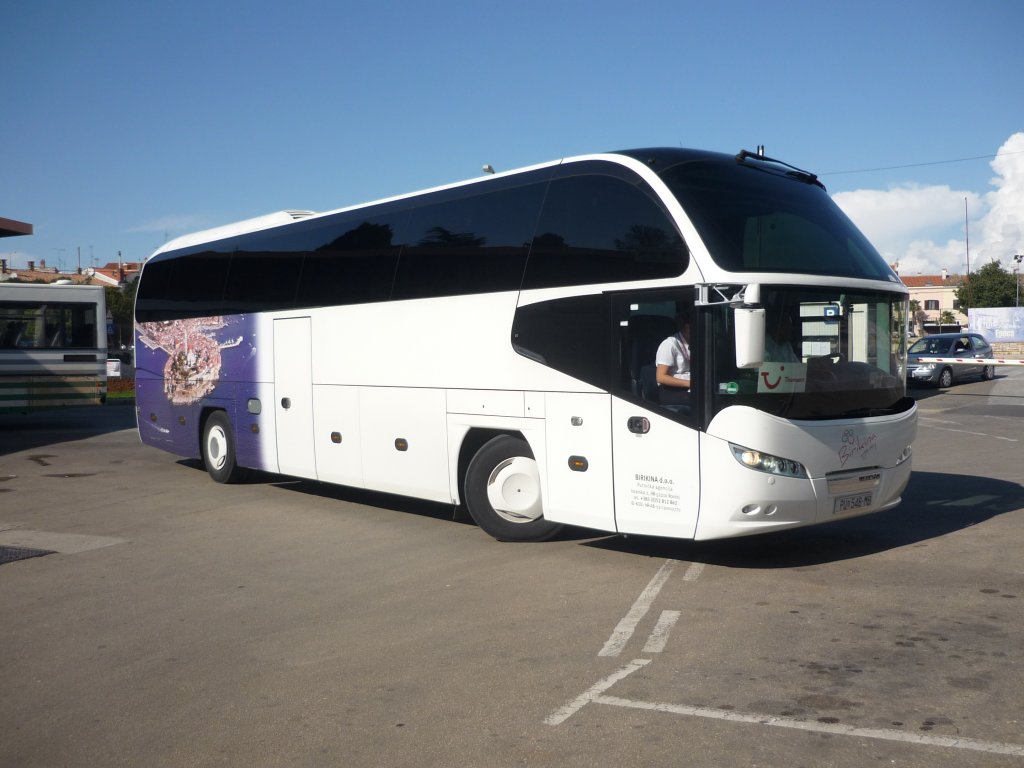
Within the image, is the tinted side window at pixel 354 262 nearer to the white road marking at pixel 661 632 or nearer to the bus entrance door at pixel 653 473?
the bus entrance door at pixel 653 473

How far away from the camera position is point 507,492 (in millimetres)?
9164

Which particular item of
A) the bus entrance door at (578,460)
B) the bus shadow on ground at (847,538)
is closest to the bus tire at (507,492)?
the bus entrance door at (578,460)

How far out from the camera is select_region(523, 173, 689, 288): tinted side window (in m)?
7.77

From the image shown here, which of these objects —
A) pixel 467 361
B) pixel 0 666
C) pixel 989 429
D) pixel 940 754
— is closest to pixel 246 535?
pixel 467 361

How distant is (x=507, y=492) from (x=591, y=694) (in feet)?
13.6

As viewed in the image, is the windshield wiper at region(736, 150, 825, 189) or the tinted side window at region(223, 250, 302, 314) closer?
the windshield wiper at region(736, 150, 825, 189)

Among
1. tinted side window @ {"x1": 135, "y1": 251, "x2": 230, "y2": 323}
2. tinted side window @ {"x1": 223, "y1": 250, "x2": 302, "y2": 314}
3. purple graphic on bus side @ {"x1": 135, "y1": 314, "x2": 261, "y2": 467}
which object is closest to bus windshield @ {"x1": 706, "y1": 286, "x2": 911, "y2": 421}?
tinted side window @ {"x1": 223, "y1": 250, "x2": 302, "y2": 314}

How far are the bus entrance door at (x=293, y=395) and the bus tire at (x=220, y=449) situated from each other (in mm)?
1387

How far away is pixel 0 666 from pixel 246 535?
13.4ft

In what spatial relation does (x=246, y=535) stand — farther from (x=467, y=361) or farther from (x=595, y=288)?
(x=595, y=288)

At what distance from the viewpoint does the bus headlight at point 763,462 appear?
7.34 meters

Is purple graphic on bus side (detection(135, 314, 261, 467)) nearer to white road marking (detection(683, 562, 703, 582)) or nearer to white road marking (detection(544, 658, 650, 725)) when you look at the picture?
white road marking (detection(683, 562, 703, 582))

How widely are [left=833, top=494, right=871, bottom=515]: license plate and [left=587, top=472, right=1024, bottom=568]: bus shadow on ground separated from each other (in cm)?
52

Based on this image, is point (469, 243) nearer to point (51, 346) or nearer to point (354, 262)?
point (354, 262)
